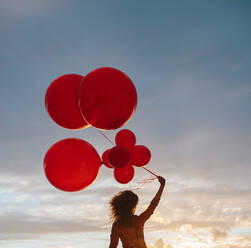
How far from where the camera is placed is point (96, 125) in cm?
387

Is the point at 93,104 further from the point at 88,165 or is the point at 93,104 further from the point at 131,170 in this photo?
the point at 131,170

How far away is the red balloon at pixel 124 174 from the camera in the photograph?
16.4ft

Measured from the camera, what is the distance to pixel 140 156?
501cm

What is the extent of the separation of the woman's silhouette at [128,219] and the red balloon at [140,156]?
837 millimetres

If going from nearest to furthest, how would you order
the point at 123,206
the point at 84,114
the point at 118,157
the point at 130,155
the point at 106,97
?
the point at 106,97
the point at 84,114
the point at 123,206
the point at 118,157
the point at 130,155

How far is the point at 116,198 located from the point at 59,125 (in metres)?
1.35

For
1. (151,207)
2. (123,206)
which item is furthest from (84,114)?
(151,207)

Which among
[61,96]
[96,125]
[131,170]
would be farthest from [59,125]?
[131,170]

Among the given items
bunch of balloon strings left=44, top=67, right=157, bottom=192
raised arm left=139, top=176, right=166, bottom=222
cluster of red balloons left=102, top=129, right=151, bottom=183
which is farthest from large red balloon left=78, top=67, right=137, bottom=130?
raised arm left=139, top=176, right=166, bottom=222

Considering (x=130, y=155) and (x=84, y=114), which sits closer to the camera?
(x=84, y=114)

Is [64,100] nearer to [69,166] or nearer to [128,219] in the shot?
[69,166]

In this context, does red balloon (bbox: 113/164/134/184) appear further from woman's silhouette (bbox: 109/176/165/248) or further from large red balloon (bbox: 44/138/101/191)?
large red balloon (bbox: 44/138/101/191)

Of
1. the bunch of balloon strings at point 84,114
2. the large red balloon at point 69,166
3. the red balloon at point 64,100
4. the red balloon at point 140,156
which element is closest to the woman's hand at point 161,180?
the bunch of balloon strings at point 84,114

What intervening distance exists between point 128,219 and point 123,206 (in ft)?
0.61
